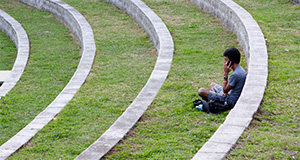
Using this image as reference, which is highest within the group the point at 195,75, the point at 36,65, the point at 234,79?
the point at 234,79

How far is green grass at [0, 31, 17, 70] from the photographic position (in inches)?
487

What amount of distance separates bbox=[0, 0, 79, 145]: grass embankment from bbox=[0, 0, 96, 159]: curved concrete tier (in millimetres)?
400

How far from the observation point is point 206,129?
5965 mm

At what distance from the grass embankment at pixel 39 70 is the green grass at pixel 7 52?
0.74 meters

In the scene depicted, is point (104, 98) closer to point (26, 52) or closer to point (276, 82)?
point (276, 82)

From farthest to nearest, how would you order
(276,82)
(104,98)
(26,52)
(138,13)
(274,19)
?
(138,13)
(26,52)
(274,19)
(104,98)
(276,82)

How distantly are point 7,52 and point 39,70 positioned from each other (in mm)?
3393

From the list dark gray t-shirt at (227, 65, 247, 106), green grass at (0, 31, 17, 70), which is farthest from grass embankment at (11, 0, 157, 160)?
green grass at (0, 31, 17, 70)

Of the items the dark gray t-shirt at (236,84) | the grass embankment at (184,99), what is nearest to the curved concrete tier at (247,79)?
the dark gray t-shirt at (236,84)

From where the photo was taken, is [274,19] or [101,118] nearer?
[101,118]

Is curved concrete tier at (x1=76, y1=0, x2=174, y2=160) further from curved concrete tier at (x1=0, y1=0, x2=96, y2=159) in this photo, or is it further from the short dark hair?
the short dark hair

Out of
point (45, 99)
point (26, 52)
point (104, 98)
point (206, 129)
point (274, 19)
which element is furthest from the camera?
point (26, 52)

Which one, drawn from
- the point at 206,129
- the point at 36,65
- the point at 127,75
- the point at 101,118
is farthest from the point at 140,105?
the point at 36,65

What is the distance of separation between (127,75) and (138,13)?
509 centimetres
